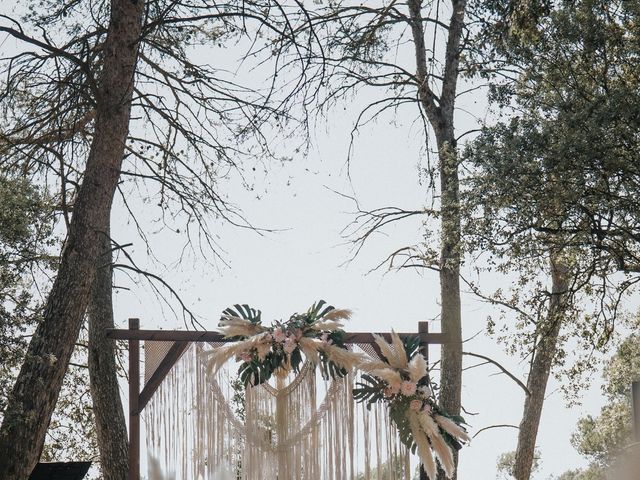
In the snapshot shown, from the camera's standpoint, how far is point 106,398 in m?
7.67

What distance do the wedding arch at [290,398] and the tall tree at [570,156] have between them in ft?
4.38

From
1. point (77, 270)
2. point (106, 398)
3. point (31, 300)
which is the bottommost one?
point (106, 398)

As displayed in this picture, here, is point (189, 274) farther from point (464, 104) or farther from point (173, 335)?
point (464, 104)

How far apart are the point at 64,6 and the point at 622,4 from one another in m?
4.52

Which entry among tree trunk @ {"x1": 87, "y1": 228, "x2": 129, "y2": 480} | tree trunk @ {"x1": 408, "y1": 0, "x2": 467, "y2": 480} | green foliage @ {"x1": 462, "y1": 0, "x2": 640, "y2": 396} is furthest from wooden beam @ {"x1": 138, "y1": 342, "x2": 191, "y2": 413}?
green foliage @ {"x1": 462, "y1": 0, "x2": 640, "y2": 396}

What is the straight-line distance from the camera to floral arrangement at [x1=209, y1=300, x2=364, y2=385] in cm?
552

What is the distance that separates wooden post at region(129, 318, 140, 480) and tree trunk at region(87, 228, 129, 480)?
3.42ft

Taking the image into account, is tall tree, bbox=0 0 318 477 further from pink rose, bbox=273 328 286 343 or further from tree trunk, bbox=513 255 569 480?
tree trunk, bbox=513 255 569 480

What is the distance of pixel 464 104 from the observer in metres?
8.30

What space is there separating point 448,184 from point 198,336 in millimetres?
2475

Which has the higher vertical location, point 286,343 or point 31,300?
point 31,300

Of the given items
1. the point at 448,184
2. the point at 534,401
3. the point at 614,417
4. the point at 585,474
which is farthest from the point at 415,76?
the point at 585,474

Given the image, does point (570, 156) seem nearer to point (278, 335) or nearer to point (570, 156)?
point (570, 156)

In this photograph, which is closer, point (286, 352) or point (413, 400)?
point (413, 400)
